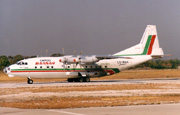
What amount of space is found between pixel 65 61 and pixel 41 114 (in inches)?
1256

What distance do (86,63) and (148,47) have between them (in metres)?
10.5

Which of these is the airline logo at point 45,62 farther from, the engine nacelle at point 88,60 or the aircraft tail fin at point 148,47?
the aircraft tail fin at point 148,47

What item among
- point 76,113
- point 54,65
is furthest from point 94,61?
point 76,113

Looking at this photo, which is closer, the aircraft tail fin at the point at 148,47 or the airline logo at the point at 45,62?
the airline logo at the point at 45,62

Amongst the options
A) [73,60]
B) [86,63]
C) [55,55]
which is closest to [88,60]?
[86,63]

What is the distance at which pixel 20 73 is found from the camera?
4506 cm

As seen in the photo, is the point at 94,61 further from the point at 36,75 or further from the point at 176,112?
the point at 176,112

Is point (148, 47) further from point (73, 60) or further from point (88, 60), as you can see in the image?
point (73, 60)

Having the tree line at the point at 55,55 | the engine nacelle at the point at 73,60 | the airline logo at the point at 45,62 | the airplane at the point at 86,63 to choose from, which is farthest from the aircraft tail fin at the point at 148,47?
the tree line at the point at 55,55

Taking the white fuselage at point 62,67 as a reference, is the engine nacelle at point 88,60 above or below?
above

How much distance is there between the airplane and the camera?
45.4 meters

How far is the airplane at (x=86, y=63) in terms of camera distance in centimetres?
4544

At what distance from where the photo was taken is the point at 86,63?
47188mm

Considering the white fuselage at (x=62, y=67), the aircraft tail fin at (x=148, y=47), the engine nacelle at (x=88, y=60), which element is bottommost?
the white fuselage at (x=62, y=67)
